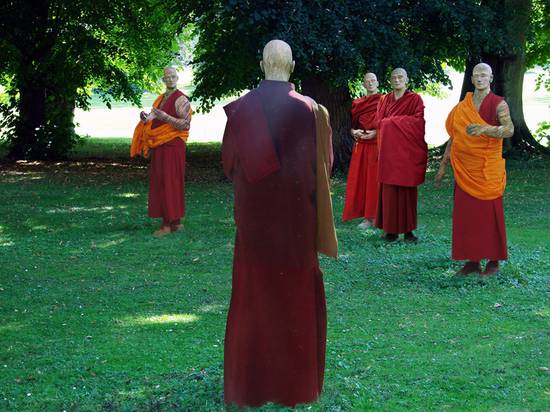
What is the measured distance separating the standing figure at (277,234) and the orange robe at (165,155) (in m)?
7.55

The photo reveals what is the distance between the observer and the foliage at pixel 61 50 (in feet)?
78.3

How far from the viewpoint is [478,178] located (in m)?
10.1

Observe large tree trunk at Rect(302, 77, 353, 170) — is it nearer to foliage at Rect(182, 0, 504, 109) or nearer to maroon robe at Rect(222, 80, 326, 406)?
foliage at Rect(182, 0, 504, 109)

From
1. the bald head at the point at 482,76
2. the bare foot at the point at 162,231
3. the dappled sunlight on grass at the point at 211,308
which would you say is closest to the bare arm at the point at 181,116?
the bare foot at the point at 162,231

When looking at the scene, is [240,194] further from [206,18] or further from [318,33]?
[206,18]

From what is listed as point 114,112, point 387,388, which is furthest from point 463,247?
point 114,112

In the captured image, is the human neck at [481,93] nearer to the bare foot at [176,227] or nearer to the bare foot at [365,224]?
the bare foot at [365,224]

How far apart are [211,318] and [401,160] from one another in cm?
453

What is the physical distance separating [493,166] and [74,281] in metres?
5.02

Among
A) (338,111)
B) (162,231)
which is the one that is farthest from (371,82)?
(338,111)

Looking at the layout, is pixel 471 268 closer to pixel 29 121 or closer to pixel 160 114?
pixel 160 114

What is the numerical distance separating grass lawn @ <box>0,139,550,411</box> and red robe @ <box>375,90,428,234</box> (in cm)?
49

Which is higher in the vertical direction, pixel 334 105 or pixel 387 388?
pixel 334 105

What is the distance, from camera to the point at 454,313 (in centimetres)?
912
